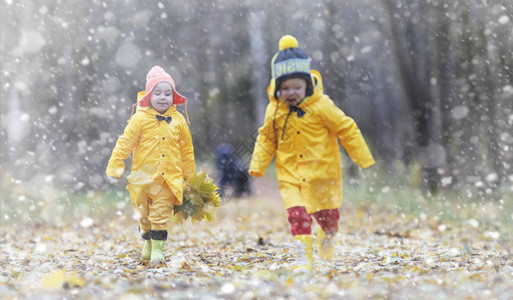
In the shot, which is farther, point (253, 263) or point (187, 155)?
point (187, 155)

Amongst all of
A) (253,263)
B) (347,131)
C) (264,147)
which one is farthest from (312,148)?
(253,263)

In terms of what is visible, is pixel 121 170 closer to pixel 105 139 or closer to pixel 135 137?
pixel 135 137

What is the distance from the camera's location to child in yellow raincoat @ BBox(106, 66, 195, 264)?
6.57 metres

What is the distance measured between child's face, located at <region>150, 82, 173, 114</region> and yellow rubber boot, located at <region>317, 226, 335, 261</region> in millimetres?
2229

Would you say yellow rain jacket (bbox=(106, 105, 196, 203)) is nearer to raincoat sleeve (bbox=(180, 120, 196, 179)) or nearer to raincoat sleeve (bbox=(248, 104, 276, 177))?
raincoat sleeve (bbox=(180, 120, 196, 179))

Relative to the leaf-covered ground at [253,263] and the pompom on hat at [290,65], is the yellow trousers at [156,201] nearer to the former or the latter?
the leaf-covered ground at [253,263]

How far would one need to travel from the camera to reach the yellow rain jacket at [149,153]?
6.56 metres

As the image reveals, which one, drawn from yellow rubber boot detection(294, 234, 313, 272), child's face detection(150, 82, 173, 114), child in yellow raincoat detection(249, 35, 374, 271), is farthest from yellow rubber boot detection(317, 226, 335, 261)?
child's face detection(150, 82, 173, 114)

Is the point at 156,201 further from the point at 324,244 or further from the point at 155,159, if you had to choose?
the point at 324,244

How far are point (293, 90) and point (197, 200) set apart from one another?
77.0 inches

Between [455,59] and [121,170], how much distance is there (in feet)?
35.4

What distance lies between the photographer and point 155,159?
6582 mm

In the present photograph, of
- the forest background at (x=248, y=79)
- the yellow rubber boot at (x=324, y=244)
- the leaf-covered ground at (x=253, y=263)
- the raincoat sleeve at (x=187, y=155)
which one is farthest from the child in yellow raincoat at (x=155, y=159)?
the forest background at (x=248, y=79)

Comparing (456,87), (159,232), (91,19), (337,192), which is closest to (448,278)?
(337,192)
